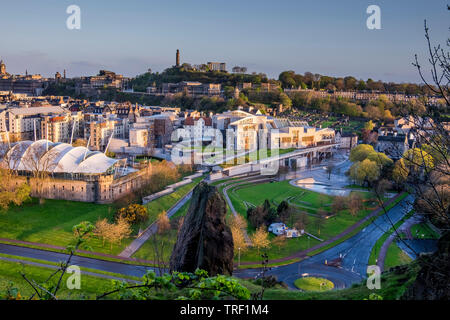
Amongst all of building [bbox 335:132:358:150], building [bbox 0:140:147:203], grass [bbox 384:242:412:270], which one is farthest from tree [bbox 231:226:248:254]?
building [bbox 335:132:358:150]

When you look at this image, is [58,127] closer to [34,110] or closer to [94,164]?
[34,110]

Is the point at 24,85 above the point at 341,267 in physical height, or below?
above

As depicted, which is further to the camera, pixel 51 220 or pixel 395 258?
pixel 51 220

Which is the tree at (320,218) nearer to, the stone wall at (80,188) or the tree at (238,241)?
the tree at (238,241)

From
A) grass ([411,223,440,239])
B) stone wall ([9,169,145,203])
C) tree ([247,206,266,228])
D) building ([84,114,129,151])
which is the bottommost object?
grass ([411,223,440,239])

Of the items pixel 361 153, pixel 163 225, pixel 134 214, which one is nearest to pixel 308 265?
pixel 163 225

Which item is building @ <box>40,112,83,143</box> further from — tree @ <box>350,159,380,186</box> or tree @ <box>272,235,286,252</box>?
tree @ <box>272,235,286,252</box>

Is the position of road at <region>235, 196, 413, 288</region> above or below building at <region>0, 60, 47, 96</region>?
below
